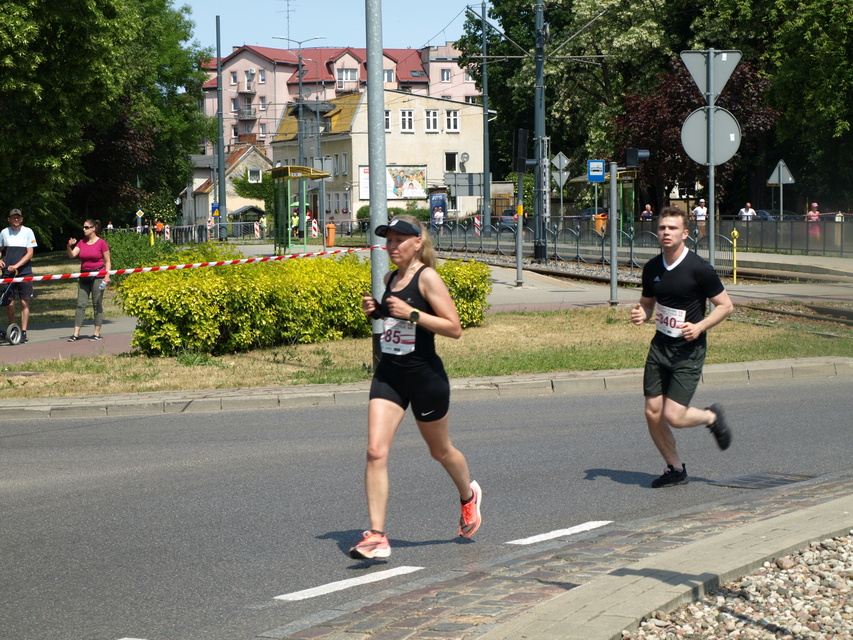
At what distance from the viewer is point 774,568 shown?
17.5 ft

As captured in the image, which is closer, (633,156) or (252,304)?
(252,304)

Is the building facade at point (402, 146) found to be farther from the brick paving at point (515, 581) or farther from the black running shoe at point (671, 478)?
the brick paving at point (515, 581)

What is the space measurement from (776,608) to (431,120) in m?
91.9

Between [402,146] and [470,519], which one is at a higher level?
[402,146]

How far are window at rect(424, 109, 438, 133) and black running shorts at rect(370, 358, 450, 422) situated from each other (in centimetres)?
9021

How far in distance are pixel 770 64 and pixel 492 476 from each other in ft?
161

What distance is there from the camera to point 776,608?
4773 millimetres

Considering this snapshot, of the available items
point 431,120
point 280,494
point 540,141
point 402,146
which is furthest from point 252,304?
point 431,120

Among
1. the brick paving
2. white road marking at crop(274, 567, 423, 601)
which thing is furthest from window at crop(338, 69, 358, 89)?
white road marking at crop(274, 567, 423, 601)

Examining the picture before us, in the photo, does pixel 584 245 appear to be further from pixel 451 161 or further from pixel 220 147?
pixel 451 161

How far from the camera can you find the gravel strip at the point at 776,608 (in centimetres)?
446

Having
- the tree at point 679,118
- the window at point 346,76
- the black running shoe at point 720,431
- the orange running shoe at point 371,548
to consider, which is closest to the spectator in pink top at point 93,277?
the black running shoe at point 720,431

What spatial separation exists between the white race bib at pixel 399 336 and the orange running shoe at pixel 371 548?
37.0 inches

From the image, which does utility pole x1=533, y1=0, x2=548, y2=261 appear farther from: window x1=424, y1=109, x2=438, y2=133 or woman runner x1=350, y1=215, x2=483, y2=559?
window x1=424, y1=109, x2=438, y2=133
